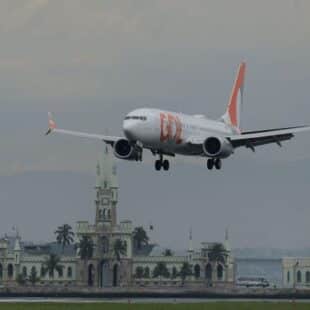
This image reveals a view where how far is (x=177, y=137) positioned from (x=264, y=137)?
9466mm

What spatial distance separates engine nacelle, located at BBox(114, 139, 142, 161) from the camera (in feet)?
439

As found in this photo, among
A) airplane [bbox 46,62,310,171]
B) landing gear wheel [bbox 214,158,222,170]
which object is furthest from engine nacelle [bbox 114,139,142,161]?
landing gear wheel [bbox 214,158,222,170]

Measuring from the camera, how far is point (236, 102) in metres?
166

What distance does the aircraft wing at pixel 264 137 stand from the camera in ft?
453

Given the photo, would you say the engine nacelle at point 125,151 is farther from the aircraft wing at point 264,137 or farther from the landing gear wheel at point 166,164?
the aircraft wing at point 264,137

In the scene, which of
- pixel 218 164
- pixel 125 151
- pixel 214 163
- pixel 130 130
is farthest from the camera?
pixel 218 164

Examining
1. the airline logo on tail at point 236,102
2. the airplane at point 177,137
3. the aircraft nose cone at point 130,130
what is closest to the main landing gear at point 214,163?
the airplane at point 177,137

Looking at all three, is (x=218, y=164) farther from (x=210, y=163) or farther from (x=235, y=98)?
(x=235, y=98)

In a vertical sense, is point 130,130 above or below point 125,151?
above

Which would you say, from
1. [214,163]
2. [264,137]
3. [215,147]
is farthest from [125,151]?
[264,137]

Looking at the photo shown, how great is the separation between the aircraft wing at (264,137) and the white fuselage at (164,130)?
8.20 ft

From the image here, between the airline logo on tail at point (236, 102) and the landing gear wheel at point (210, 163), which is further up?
the airline logo on tail at point (236, 102)

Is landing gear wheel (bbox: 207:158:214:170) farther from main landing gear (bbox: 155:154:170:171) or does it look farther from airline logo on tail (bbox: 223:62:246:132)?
airline logo on tail (bbox: 223:62:246:132)

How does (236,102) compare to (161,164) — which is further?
(236,102)
